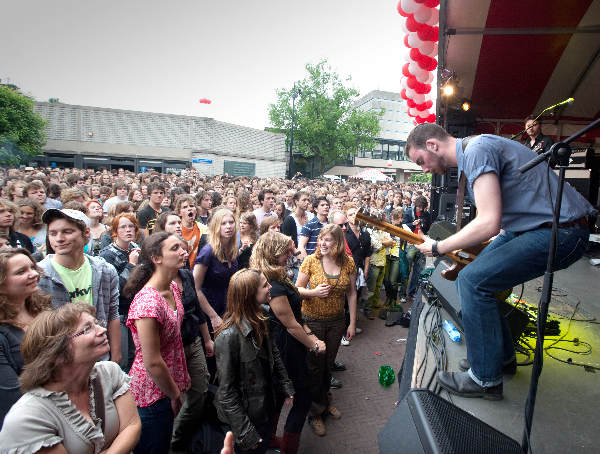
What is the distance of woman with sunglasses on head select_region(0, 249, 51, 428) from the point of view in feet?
6.21

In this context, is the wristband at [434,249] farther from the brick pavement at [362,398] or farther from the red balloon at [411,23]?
the red balloon at [411,23]

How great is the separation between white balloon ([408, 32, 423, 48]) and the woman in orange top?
13.8 ft

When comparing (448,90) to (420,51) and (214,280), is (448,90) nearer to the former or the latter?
(420,51)

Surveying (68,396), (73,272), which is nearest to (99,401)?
(68,396)

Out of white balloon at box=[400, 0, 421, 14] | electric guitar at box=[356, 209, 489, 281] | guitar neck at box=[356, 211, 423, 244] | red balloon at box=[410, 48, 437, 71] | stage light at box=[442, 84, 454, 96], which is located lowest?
electric guitar at box=[356, 209, 489, 281]

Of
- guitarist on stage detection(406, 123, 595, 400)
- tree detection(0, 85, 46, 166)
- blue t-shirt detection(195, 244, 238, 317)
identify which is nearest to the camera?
guitarist on stage detection(406, 123, 595, 400)

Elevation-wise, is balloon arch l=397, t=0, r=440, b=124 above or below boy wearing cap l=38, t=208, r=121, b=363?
above

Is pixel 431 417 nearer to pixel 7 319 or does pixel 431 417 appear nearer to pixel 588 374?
pixel 588 374

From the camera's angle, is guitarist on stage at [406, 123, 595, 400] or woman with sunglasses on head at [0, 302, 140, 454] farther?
guitarist on stage at [406, 123, 595, 400]

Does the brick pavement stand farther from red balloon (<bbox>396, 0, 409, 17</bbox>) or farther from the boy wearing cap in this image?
red balloon (<bbox>396, 0, 409, 17</bbox>)

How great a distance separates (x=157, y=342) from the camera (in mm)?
2305

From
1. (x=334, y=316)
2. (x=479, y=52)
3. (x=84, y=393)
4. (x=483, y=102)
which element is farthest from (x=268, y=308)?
(x=483, y=102)

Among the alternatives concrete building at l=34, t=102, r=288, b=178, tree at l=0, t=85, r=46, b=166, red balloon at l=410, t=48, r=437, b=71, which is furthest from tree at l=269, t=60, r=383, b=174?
red balloon at l=410, t=48, r=437, b=71

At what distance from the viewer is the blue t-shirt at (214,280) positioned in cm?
366
